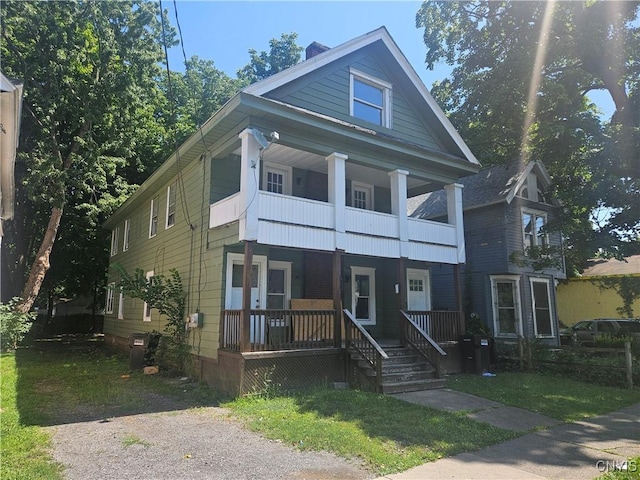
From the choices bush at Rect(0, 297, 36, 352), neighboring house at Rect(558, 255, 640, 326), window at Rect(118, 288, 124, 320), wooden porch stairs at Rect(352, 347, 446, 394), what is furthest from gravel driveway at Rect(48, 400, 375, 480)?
neighboring house at Rect(558, 255, 640, 326)

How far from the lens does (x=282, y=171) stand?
12.9m

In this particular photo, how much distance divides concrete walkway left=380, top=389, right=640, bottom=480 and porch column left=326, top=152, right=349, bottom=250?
164 inches

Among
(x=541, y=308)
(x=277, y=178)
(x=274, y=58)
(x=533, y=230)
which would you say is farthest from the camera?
(x=274, y=58)

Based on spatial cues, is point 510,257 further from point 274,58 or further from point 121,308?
point 274,58

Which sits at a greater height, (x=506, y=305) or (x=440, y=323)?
(x=506, y=305)

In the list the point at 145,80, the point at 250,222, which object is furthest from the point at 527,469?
the point at 145,80

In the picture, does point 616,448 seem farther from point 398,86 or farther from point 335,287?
point 398,86

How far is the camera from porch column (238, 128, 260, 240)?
369 inches

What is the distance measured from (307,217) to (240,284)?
2622mm

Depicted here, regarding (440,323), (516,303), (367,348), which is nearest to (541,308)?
(516,303)

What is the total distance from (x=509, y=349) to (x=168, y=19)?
24.2m

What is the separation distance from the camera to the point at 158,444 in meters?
6.02

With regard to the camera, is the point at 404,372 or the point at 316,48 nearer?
the point at 404,372

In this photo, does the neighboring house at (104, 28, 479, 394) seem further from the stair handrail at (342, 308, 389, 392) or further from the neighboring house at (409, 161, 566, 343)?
the neighboring house at (409, 161, 566, 343)
